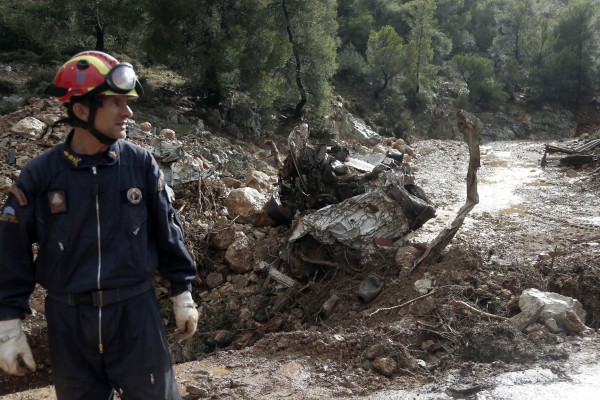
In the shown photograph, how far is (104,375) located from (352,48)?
31898 mm

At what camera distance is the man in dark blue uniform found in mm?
2088

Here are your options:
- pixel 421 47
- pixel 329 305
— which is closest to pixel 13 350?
pixel 329 305

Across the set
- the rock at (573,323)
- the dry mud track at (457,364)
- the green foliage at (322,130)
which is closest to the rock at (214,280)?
the dry mud track at (457,364)

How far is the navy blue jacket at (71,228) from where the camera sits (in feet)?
6.81

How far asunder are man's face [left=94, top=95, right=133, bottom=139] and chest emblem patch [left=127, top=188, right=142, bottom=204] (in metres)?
0.23

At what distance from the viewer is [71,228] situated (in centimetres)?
209

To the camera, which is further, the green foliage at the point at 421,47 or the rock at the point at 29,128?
the green foliage at the point at 421,47

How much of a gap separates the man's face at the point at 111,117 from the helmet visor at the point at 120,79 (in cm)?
5

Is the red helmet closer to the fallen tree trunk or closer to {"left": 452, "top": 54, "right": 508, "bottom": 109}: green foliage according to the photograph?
the fallen tree trunk

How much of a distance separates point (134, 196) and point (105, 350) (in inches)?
26.0

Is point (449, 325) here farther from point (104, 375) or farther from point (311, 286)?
point (104, 375)

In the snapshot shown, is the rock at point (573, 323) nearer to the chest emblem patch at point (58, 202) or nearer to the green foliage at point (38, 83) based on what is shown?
the chest emblem patch at point (58, 202)

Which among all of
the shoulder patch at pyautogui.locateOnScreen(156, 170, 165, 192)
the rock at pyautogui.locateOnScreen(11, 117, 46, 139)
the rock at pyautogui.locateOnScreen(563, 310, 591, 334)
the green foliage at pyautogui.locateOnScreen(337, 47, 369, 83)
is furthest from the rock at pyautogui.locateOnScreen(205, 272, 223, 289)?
the green foliage at pyautogui.locateOnScreen(337, 47, 369, 83)

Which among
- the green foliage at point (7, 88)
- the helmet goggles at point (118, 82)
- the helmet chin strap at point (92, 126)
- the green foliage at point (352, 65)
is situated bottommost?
the helmet chin strap at point (92, 126)
